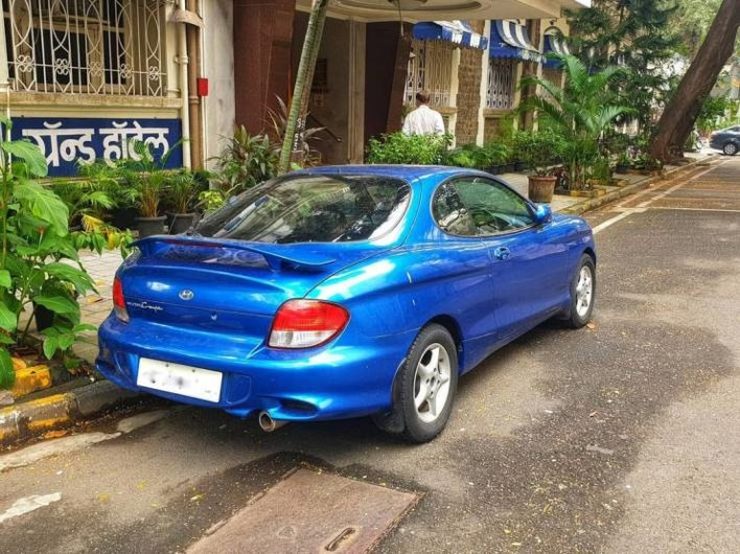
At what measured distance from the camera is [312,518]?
3.26 m

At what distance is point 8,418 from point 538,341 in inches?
148

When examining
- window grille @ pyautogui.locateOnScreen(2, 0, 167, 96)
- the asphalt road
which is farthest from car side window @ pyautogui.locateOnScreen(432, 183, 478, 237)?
window grille @ pyautogui.locateOnScreen(2, 0, 167, 96)

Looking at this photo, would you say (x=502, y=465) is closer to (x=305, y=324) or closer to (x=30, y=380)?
(x=305, y=324)

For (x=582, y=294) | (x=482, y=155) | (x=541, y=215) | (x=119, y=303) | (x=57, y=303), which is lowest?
(x=582, y=294)

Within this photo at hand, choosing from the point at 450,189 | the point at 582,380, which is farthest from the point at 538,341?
the point at 450,189

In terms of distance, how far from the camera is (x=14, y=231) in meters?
4.38

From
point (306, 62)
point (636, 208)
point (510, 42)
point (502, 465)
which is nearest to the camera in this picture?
point (502, 465)

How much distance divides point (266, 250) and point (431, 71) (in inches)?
578

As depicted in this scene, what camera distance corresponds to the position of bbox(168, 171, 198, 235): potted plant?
9.20m

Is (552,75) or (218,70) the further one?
(552,75)

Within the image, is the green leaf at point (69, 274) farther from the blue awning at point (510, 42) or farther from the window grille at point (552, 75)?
the window grille at point (552, 75)

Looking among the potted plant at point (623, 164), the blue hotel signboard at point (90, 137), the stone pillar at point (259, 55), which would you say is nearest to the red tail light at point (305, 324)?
the blue hotel signboard at point (90, 137)

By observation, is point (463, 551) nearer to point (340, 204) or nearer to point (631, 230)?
point (340, 204)

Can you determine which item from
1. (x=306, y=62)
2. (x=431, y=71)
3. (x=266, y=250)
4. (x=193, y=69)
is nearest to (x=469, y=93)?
(x=431, y=71)
